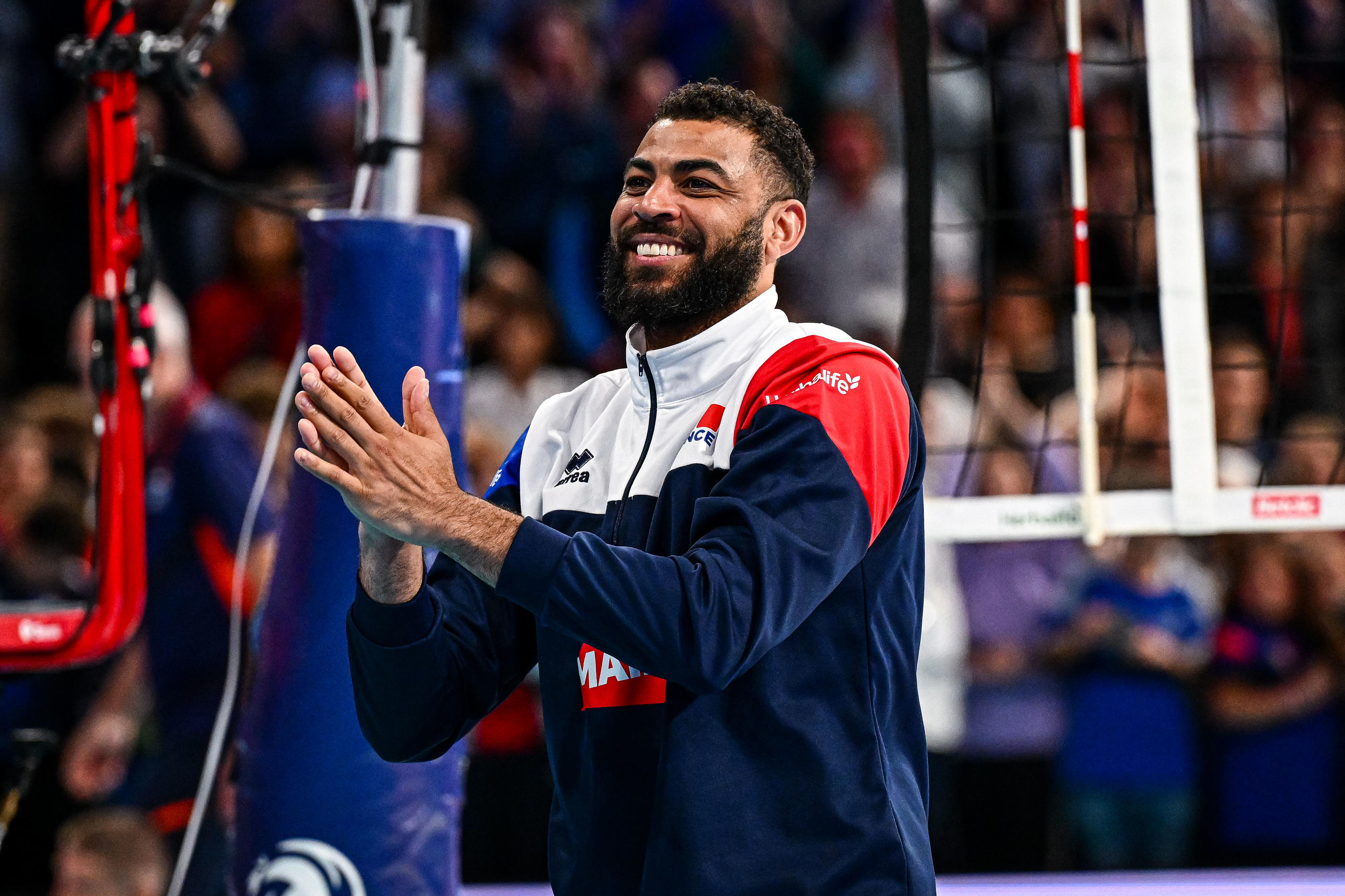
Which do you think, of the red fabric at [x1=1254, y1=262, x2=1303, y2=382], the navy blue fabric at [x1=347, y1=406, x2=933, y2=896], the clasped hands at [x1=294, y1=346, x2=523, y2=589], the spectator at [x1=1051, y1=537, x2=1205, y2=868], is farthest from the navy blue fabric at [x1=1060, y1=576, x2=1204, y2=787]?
the clasped hands at [x1=294, y1=346, x2=523, y2=589]

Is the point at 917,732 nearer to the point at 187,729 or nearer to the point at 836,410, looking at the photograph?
the point at 836,410

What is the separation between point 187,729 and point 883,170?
3.64 metres

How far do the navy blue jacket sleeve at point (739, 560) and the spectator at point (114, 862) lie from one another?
263cm

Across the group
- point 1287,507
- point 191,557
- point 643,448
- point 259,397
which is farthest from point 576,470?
point 259,397

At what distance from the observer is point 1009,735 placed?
5449 millimetres

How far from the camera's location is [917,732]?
213 cm

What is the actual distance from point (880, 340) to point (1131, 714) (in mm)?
1631

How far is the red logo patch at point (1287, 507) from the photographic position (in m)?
3.34

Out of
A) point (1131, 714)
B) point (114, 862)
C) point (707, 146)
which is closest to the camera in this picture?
point (707, 146)

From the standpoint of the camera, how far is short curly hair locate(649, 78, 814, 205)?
2322mm

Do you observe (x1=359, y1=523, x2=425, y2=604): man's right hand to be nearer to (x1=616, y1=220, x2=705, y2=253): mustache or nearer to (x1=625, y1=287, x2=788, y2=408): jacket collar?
(x1=625, y1=287, x2=788, y2=408): jacket collar

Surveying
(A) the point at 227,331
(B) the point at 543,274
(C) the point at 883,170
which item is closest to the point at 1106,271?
(C) the point at 883,170

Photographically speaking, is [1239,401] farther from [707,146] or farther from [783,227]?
[707,146]

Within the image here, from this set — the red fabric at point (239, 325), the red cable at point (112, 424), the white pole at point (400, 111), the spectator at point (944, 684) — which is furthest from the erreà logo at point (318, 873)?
the red fabric at point (239, 325)
